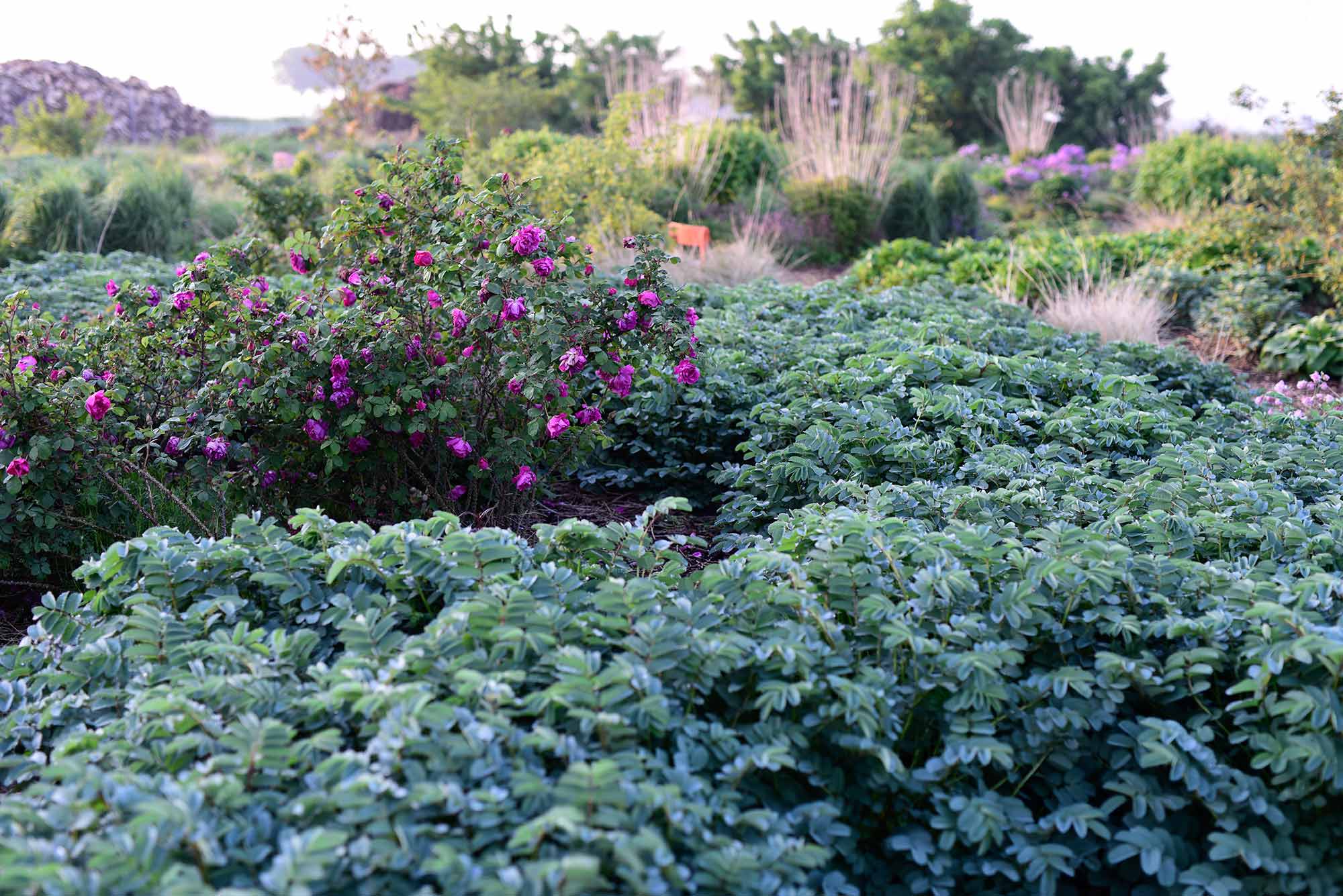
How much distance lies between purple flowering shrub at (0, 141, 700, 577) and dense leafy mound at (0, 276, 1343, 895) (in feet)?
2.34

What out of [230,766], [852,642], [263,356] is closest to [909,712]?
[852,642]

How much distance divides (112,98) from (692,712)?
30.4m

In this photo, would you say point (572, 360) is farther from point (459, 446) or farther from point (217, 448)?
point (217, 448)

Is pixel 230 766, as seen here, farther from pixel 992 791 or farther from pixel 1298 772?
pixel 1298 772

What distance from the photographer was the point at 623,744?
1.62m

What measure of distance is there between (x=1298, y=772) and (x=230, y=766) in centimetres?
173

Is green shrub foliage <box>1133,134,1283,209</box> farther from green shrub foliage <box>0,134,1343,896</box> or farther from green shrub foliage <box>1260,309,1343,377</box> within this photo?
green shrub foliage <box>0,134,1343,896</box>

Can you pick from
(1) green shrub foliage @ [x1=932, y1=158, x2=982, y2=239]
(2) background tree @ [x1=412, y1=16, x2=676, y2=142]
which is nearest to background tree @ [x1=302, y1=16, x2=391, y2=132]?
(2) background tree @ [x1=412, y1=16, x2=676, y2=142]

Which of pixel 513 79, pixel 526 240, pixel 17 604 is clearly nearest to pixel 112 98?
pixel 513 79

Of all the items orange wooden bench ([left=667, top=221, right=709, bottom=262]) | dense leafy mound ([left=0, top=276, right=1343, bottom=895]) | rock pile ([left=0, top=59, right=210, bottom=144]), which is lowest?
dense leafy mound ([left=0, top=276, right=1343, bottom=895])

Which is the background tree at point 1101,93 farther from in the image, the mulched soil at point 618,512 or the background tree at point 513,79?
the mulched soil at point 618,512

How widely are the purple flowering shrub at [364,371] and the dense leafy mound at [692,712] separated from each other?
0.71 metres

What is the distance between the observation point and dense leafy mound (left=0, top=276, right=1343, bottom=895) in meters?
1.43

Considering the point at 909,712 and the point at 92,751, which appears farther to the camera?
the point at 909,712
